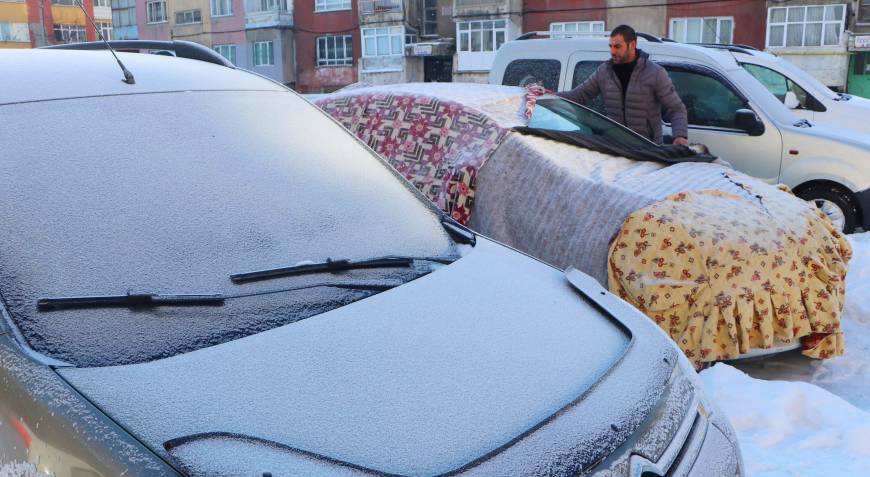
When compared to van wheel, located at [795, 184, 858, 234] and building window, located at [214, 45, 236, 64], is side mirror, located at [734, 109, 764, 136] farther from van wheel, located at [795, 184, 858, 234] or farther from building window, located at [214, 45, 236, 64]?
building window, located at [214, 45, 236, 64]

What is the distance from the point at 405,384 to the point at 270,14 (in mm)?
44844

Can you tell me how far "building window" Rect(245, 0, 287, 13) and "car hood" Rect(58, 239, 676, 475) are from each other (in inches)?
1737

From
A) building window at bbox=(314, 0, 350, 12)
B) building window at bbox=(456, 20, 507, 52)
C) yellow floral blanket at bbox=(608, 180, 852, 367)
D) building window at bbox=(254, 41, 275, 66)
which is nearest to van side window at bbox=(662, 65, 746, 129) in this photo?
yellow floral blanket at bbox=(608, 180, 852, 367)

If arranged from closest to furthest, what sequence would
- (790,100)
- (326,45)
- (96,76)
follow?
(96,76)
(790,100)
(326,45)

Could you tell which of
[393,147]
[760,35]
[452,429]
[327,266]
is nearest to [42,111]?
[327,266]

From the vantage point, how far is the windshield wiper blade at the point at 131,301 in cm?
184

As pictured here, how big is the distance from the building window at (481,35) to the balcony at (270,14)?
1132cm

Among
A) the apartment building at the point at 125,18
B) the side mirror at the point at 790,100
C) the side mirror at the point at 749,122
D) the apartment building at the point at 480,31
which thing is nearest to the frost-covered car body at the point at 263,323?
the side mirror at the point at 749,122

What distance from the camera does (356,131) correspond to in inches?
211

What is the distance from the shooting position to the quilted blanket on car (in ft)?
15.8

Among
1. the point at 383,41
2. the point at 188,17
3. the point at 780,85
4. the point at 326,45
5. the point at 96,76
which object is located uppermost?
the point at 188,17

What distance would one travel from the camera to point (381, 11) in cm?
4038

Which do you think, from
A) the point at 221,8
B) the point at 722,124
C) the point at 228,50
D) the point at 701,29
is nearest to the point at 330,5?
the point at 228,50

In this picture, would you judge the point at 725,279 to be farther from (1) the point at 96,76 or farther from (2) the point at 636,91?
(1) the point at 96,76
